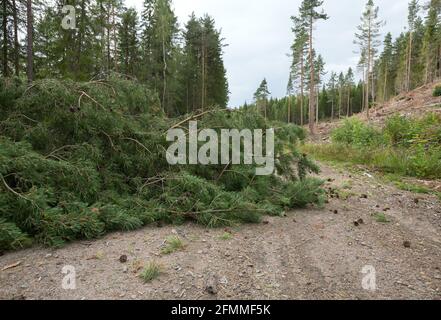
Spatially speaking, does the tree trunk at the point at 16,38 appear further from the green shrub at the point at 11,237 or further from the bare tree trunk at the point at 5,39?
the green shrub at the point at 11,237

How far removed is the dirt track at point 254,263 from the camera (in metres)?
1.88

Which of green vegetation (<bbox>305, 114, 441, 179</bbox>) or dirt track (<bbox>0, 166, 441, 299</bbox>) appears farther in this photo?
green vegetation (<bbox>305, 114, 441, 179</bbox>)

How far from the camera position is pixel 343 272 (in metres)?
2.17

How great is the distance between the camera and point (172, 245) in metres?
2.46

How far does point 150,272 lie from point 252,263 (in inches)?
35.3

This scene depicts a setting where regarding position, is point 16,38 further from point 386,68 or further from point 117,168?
point 386,68

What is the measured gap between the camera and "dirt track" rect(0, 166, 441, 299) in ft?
6.17

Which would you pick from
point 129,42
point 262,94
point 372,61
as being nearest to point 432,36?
point 372,61

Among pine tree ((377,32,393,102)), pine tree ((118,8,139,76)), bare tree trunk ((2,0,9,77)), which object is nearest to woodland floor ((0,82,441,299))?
bare tree trunk ((2,0,9,77))

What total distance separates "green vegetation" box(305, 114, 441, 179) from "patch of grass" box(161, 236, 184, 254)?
632 centimetres

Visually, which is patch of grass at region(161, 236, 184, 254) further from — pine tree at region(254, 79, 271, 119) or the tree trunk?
pine tree at region(254, 79, 271, 119)

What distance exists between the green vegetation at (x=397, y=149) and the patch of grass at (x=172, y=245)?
6319 millimetres
